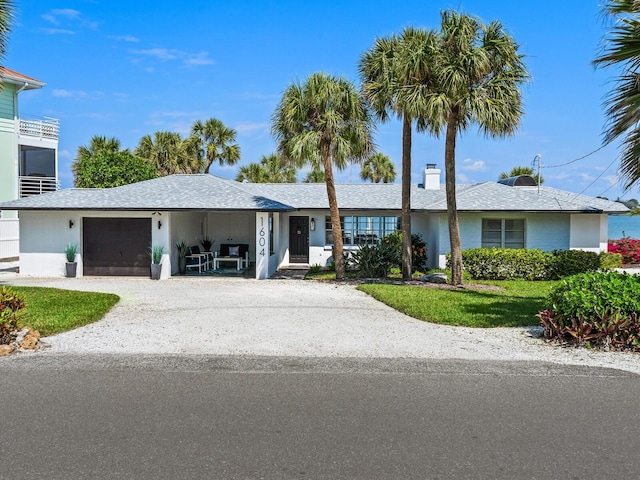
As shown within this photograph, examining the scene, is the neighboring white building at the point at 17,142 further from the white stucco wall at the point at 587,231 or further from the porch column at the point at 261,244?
the white stucco wall at the point at 587,231

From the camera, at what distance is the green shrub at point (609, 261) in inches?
803

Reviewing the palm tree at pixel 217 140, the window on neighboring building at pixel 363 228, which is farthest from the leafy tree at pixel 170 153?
the window on neighboring building at pixel 363 228

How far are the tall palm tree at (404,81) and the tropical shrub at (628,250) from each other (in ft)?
40.3

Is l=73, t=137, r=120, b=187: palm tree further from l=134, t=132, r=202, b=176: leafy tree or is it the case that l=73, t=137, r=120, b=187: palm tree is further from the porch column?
the porch column

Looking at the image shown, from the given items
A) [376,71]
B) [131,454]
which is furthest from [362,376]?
[376,71]

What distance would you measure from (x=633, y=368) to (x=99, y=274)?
17380 millimetres

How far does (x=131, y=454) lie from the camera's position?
4.38 metres

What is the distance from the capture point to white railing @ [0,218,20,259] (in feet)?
85.9

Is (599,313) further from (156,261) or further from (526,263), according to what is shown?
(156,261)

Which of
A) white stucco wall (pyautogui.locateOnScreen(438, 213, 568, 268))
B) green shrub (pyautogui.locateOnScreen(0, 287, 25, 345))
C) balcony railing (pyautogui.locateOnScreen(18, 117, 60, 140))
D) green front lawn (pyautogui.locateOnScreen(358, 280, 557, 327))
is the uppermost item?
balcony railing (pyautogui.locateOnScreen(18, 117, 60, 140))

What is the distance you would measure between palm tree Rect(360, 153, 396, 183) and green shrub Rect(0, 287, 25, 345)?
34568 mm

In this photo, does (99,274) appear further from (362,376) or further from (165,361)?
(362,376)

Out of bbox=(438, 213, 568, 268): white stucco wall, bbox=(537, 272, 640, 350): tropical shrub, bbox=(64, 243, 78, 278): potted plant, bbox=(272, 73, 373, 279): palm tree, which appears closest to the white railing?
bbox=(64, 243, 78, 278): potted plant

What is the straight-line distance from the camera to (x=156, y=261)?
18.6 meters
